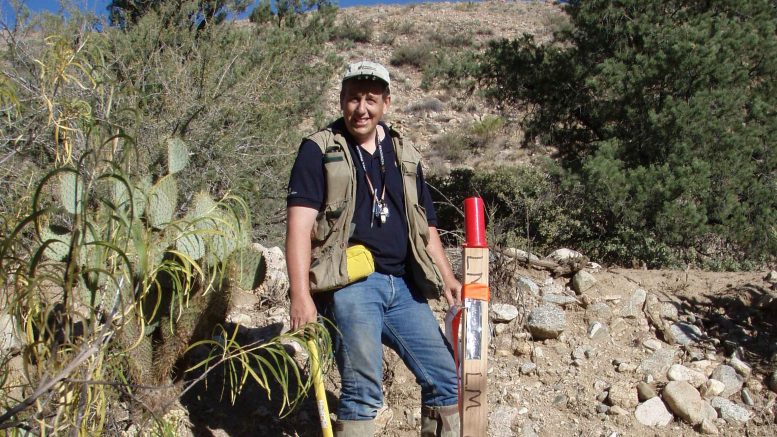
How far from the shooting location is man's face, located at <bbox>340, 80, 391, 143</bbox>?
103 inches

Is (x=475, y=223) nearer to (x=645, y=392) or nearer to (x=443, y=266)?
(x=443, y=266)

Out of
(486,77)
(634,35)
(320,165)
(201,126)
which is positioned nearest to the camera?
(320,165)

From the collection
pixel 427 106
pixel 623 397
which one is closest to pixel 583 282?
pixel 623 397

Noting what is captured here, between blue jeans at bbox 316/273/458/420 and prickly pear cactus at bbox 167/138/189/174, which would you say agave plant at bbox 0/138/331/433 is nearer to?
prickly pear cactus at bbox 167/138/189/174

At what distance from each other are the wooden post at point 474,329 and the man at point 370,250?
91mm

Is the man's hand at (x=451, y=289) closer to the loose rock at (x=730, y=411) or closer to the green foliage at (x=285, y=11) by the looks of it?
the loose rock at (x=730, y=411)

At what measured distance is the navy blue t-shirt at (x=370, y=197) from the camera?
254 centimetres

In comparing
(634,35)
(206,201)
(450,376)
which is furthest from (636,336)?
(634,35)

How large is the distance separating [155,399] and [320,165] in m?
1.30

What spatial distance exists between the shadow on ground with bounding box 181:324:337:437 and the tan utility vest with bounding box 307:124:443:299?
104 cm

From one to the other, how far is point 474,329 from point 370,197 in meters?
0.65

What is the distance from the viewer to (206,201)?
2770mm

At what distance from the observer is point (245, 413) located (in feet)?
11.3

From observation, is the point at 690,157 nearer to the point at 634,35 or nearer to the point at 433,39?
the point at 634,35
